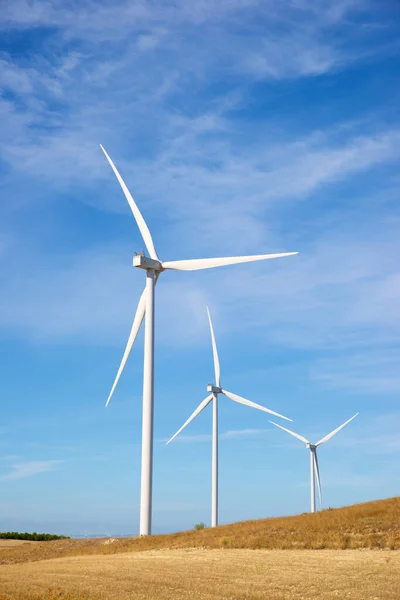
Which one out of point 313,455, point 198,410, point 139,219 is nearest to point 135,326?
point 139,219

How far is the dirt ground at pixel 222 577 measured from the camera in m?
25.1

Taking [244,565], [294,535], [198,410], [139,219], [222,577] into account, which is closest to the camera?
[222,577]

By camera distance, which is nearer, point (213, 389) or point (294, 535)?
point (294, 535)

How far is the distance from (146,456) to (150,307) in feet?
39.7

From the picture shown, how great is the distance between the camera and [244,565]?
33.6 metres

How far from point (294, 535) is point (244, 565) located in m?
10.5

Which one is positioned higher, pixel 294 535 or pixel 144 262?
pixel 144 262

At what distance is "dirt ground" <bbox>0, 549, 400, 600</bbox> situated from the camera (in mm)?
25062

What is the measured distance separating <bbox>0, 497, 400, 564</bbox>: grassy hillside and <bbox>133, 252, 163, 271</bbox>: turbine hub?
21.9 meters

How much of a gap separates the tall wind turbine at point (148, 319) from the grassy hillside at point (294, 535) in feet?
13.4

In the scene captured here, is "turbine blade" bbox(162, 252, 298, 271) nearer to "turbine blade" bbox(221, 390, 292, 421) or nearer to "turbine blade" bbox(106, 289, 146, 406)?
"turbine blade" bbox(106, 289, 146, 406)

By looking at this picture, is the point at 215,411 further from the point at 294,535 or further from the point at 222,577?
the point at 222,577

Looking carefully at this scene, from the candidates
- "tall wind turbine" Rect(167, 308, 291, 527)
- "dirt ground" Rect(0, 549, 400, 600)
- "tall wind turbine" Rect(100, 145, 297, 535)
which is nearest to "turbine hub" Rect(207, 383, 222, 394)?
"tall wind turbine" Rect(167, 308, 291, 527)

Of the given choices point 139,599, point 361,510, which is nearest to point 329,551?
point 361,510
